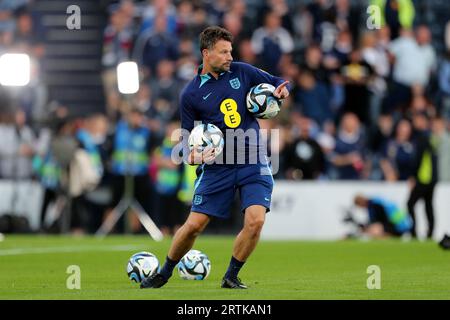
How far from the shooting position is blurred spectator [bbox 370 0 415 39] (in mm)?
26281

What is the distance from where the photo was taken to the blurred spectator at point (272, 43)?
25531 mm

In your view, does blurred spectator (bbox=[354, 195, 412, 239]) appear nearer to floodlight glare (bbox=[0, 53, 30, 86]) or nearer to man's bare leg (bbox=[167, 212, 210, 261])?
floodlight glare (bbox=[0, 53, 30, 86])

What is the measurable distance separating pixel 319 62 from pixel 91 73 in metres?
5.87

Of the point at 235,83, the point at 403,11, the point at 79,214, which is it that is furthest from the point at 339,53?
the point at 235,83

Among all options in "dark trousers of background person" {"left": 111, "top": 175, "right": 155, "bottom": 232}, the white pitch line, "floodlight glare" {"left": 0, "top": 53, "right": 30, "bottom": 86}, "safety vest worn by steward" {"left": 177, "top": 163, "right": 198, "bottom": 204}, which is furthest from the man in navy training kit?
"dark trousers of background person" {"left": 111, "top": 175, "right": 155, "bottom": 232}

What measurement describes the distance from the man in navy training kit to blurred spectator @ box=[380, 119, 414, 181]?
12.6 metres

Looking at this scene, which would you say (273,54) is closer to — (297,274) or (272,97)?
(297,274)

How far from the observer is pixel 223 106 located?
1155 centimetres

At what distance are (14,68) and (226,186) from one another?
1092 centimetres

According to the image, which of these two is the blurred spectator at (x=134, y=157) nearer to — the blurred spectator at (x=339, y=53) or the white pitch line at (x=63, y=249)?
the white pitch line at (x=63, y=249)

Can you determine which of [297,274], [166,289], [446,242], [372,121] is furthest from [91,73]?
[166,289]

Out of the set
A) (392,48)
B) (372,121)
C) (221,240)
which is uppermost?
(392,48)

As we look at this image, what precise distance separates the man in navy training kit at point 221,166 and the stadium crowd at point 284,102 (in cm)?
1189

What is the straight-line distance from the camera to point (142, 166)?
24109 millimetres
